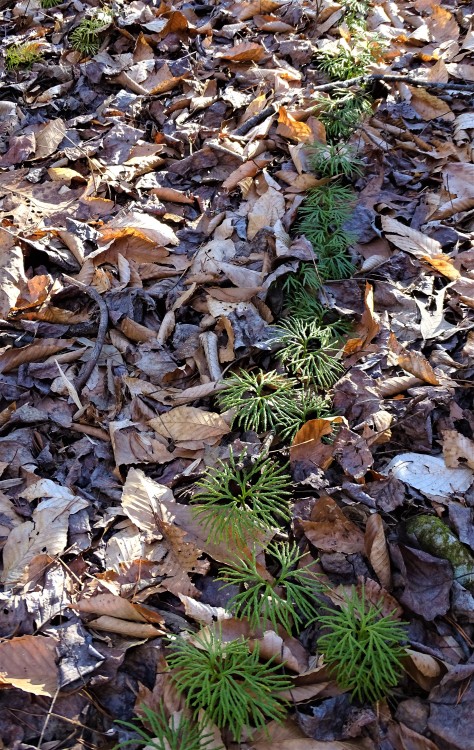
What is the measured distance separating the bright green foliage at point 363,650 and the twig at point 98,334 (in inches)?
61.0

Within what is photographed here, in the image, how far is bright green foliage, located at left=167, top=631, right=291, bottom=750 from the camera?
5.88 ft

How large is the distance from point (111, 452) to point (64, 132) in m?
2.52

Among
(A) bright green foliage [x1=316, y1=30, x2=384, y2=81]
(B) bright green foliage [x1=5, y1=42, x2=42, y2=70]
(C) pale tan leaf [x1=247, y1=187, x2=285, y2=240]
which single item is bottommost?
(C) pale tan leaf [x1=247, y1=187, x2=285, y2=240]

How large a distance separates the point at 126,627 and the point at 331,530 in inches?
31.1

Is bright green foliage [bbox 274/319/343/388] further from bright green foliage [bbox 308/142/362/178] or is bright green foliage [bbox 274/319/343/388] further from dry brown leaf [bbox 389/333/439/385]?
bright green foliage [bbox 308/142/362/178]

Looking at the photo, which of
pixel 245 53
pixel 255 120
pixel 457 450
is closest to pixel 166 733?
pixel 457 450

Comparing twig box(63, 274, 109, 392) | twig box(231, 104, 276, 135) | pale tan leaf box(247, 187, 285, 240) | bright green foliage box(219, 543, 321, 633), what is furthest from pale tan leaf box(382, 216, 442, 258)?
bright green foliage box(219, 543, 321, 633)

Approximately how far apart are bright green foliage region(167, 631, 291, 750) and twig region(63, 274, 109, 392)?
136 cm

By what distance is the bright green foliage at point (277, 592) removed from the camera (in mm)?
1999

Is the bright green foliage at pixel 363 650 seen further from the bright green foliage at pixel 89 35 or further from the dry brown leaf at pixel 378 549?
the bright green foliage at pixel 89 35

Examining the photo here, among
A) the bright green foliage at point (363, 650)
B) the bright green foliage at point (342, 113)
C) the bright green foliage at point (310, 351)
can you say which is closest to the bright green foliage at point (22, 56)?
the bright green foliage at point (342, 113)

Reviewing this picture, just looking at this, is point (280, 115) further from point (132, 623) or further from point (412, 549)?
point (132, 623)

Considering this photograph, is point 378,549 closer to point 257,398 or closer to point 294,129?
point 257,398

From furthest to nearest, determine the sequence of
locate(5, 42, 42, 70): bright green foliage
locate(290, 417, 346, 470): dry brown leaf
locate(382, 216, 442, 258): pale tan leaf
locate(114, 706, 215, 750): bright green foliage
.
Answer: locate(5, 42, 42, 70): bright green foliage
locate(382, 216, 442, 258): pale tan leaf
locate(290, 417, 346, 470): dry brown leaf
locate(114, 706, 215, 750): bright green foliage
